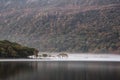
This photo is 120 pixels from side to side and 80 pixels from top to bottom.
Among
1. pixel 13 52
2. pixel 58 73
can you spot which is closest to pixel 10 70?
pixel 58 73

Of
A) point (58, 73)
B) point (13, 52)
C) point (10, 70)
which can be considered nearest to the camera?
point (58, 73)

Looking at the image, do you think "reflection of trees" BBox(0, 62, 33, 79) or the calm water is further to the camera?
"reflection of trees" BBox(0, 62, 33, 79)

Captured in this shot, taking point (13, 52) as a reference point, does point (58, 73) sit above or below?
below

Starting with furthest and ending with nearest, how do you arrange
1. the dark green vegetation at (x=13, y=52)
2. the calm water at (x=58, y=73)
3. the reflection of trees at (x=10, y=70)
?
the dark green vegetation at (x=13, y=52), the reflection of trees at (x=10, y=70), the calm water at (x=58, y=73)

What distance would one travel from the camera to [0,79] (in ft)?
123

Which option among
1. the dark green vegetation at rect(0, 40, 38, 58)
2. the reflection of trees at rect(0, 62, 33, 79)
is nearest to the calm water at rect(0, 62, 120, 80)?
the reflection of trees at rect(0, 62, 33, 79)

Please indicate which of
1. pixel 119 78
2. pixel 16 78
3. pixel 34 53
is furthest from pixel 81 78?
pixel 34 53

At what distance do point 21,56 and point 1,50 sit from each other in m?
6.96

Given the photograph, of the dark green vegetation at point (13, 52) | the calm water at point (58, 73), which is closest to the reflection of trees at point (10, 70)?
the calm water at point (58, 73)

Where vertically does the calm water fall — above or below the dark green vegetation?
below

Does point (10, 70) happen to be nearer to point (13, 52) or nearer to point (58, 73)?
point (58, 73)

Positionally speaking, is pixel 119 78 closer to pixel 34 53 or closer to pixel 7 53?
pixel 7 53

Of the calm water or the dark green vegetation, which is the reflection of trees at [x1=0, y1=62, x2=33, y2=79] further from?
the dark green vegetation

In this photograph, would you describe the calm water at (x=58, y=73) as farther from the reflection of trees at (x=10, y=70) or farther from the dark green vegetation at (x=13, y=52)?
the dark green vegetation at (x=13, y=52)
